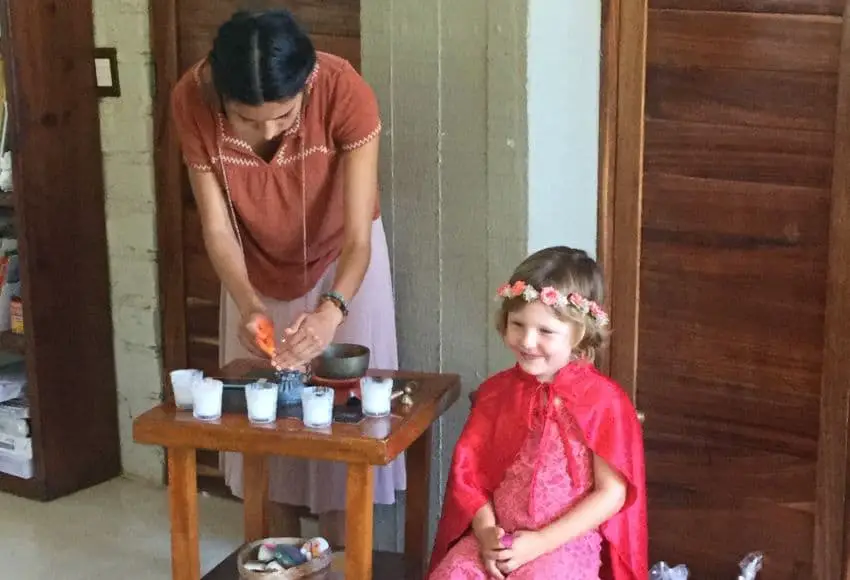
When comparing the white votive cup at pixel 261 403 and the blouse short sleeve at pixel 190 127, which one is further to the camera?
the blouse short sleeve at pixel 190 127

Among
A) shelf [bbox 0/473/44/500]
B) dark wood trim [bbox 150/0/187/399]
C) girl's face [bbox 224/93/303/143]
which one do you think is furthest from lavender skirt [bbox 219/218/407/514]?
shelf [bbox 0/473/44/500]

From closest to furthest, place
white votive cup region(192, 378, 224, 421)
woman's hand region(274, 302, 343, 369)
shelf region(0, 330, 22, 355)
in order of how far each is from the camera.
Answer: white votive cup region(192, 378, 224, 421) → woman's hand region(274, 302, 343, 369) → shelf region(0, 330, 22, 355)

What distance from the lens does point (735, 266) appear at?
2.18 meters

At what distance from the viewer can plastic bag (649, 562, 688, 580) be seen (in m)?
2.29

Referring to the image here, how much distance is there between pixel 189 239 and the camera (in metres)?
2.93

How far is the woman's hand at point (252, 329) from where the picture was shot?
203 centimetres

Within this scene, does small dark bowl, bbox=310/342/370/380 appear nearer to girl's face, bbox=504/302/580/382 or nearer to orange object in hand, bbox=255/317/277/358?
orange object in hand, bbox=255/317/277/358

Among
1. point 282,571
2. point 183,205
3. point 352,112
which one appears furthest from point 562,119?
point 183,205

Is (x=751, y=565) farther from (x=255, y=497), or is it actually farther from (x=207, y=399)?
(x=207, y=399)

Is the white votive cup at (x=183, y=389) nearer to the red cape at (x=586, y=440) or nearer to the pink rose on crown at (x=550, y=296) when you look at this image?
the red cape at (x=586, y=440)

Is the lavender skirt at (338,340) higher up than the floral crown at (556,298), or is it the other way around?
the floral crown at (556,298)


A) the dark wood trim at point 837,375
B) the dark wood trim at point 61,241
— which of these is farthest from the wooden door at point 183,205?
the dark wood trim at point 837,375

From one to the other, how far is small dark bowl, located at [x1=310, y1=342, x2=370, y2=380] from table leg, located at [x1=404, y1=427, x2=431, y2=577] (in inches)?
8.1

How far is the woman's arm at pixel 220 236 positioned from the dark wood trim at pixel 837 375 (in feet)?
3.48
